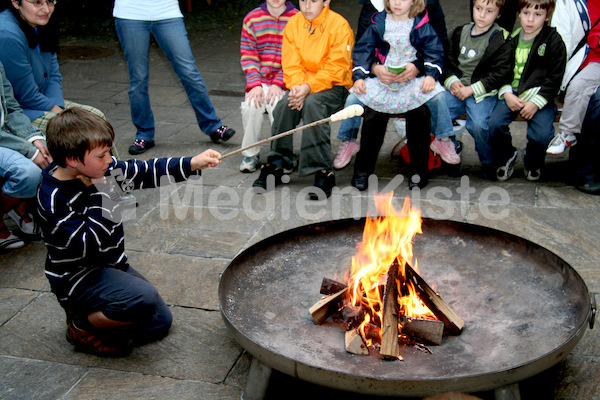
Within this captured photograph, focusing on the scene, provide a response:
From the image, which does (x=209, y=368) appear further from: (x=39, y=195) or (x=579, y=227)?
(x=579, y=227)

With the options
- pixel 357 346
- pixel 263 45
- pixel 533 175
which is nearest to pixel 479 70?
pixel 533 175

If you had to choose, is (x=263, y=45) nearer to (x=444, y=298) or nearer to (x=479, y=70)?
(x=479, y=70)

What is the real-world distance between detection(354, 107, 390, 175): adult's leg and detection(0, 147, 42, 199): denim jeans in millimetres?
2287

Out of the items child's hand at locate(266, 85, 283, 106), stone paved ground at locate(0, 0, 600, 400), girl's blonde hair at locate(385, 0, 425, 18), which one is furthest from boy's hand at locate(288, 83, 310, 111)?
girl's blonde hair at locate(385, 0, 425, 18)

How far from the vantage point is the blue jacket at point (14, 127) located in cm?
386

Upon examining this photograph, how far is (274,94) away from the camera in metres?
4.90

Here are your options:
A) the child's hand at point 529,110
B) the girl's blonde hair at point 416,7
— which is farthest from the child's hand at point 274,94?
the child's hand at point 529,110

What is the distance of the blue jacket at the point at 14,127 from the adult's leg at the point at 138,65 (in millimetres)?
1479

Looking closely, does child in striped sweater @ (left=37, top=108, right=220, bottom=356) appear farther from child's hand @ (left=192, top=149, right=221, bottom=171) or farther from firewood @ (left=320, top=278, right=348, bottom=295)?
firewood @ (left=320, top=278, right=348, bottom=295)

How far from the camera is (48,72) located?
4559mm

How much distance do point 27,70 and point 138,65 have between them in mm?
1330

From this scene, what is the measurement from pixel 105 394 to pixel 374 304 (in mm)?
1214

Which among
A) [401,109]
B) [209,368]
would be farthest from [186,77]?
[209,368]

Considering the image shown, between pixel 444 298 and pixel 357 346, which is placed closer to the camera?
pixel 357 346
